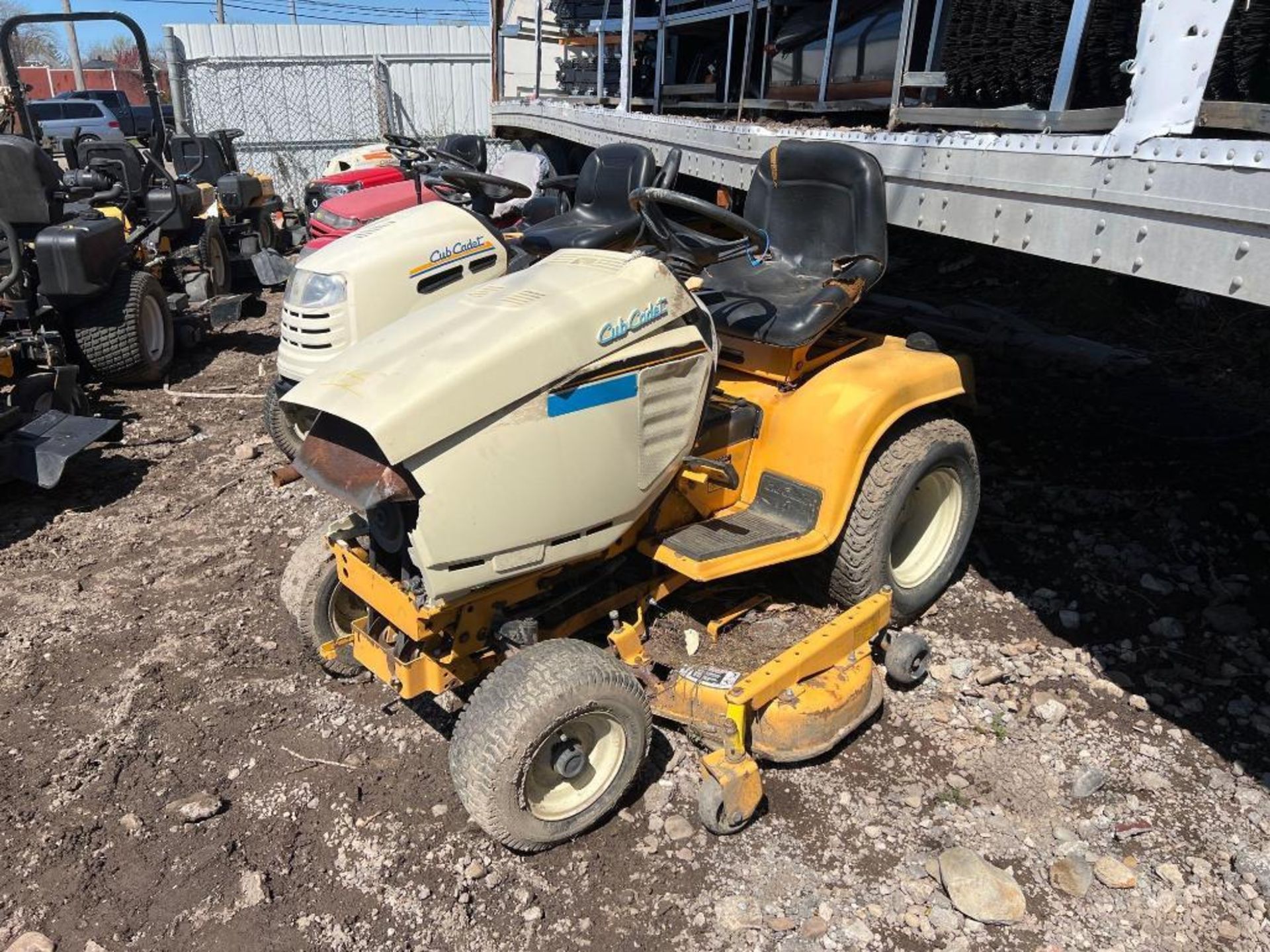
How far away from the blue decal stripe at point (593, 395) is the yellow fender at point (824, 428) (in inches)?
19.4

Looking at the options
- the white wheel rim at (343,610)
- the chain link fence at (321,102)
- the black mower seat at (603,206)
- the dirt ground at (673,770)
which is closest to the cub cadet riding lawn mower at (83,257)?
the dirt ground at (673,770)

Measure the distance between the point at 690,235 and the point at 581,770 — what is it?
204 centimetres

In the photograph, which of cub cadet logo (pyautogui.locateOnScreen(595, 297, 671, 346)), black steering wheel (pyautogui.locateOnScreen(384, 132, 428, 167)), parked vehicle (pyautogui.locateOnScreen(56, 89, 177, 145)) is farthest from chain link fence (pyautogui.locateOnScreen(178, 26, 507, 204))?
cub cadet logo (pyautogui.locateOnScreen(595, 297, 671, 346))

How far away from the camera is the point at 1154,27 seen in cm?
221

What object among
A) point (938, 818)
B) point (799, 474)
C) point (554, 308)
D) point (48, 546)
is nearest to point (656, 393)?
point (554, 308)

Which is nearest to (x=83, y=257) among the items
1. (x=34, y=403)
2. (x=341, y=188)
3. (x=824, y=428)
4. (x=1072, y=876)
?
(x=34, y=403)

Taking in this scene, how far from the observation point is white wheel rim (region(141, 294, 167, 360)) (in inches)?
233

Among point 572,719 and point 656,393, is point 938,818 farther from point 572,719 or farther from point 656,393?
point 656,393

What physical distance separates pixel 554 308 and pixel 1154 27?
154cm

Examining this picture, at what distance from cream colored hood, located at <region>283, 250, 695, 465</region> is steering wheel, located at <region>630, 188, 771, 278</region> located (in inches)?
7.7

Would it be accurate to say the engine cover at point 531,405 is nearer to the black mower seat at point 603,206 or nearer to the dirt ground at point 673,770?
the dirt ground at point 673,770

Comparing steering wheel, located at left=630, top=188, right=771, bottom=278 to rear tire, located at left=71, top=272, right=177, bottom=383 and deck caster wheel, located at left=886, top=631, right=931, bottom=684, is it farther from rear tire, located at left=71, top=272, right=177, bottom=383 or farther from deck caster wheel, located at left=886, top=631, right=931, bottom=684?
rear tire, located at left=71, top=272, right=177, bottom=383

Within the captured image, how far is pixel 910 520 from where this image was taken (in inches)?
135

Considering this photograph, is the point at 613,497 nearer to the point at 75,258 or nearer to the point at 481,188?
the point at 481,188
